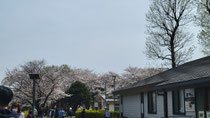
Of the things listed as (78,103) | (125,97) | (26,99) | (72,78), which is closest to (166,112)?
(125,97)

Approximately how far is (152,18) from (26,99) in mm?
18448

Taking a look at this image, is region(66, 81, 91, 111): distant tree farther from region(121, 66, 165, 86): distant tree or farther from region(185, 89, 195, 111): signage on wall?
region(185, 89, 195, 111): signage on wall

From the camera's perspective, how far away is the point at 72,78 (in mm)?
61656

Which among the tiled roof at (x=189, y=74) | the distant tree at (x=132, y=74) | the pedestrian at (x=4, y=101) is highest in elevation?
the distant tree at (x=132, y=74)

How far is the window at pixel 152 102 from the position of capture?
20.1 meters

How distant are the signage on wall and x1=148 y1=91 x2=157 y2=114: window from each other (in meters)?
4.22

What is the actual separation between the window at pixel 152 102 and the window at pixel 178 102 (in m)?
2.77

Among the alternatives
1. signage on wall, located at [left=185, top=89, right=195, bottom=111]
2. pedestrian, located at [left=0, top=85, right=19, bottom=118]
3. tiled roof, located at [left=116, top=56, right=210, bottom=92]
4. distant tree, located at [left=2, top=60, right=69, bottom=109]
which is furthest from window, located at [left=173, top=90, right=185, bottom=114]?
distant tree, located at [left=2, top=60, right=69, bottom=109]

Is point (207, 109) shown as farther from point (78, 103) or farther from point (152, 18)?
point (78, 103)

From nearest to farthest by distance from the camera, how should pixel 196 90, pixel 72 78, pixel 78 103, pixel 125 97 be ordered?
pixel 196 90 → pixel 125 97 → pixel 78 103 → pixel 72 78

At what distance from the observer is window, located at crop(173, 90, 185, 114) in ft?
54.4

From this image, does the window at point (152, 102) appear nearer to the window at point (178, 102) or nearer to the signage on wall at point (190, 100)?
the window at point (178, 102)

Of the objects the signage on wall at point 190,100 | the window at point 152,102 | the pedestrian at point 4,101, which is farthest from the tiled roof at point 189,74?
the pedestrian at point 4,101

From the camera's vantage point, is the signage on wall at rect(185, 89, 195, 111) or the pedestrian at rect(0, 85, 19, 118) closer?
the pedestrian at rect(0, 85, 19, 118)
